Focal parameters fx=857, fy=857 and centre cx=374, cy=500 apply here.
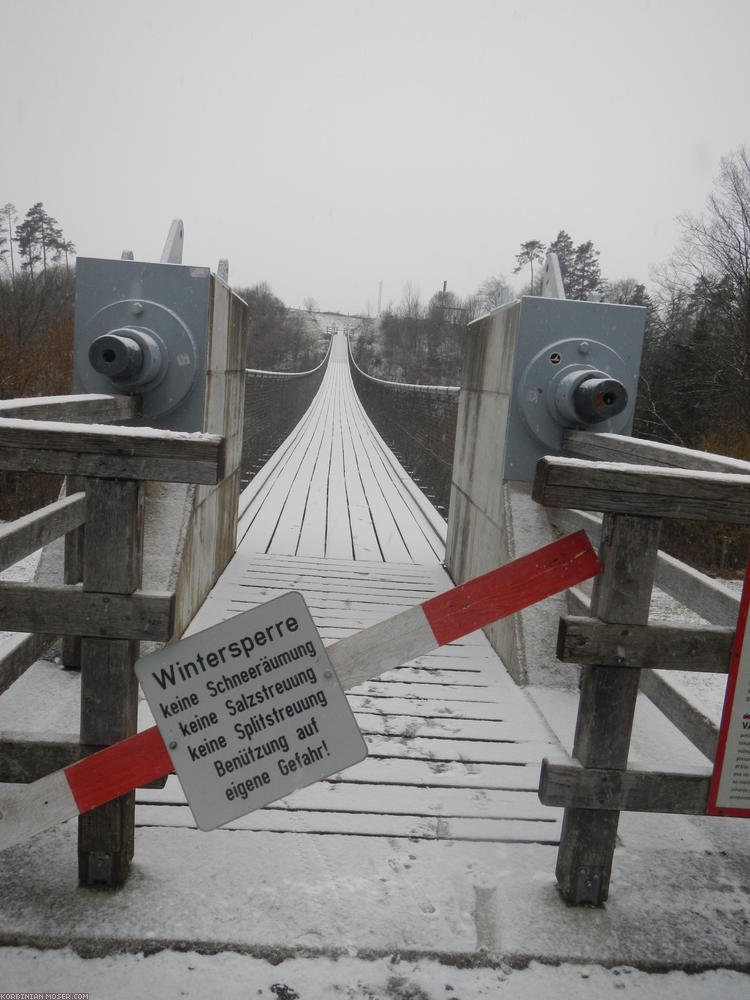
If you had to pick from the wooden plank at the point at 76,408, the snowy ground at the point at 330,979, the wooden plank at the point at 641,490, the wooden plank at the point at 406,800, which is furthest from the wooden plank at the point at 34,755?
the wooden plank at the point at 641,490

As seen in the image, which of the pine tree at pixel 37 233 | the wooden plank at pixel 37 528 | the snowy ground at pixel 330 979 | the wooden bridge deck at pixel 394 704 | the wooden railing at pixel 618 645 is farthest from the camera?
the pine tree at pixel 37 233

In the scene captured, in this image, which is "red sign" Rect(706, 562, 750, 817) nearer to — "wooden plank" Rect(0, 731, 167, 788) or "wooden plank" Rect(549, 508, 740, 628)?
"wooden plank" Rect(549, 508, 740, 628)

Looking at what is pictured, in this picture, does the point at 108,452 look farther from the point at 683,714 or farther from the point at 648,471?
the point at 683,714

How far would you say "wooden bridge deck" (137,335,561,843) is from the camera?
271 cm

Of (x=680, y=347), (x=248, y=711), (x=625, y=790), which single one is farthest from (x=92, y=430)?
(x=680, y=347)

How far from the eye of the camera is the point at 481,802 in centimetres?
285

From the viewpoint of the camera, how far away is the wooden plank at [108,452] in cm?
198

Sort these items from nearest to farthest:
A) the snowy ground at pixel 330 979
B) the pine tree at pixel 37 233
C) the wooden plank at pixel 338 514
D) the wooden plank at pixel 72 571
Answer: the snowy ground at pixel 330 979 < the wooden plank at pixel 72 571 < the wooden plank at pixel 338 514 < the pine tree at pixel 37 233

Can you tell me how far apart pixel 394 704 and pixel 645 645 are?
1.73m

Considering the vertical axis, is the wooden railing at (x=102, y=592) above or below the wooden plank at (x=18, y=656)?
above

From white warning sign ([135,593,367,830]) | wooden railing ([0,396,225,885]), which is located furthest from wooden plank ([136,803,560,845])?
→ white warning sign ([135,593,367,830])

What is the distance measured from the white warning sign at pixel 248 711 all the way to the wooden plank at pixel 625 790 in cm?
56

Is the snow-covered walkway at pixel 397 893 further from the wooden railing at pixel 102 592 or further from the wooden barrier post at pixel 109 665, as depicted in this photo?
the wooden railing at pixel 102 592

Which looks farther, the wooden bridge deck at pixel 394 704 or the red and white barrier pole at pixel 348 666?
the wooden bridge deck at pixel 394 704
